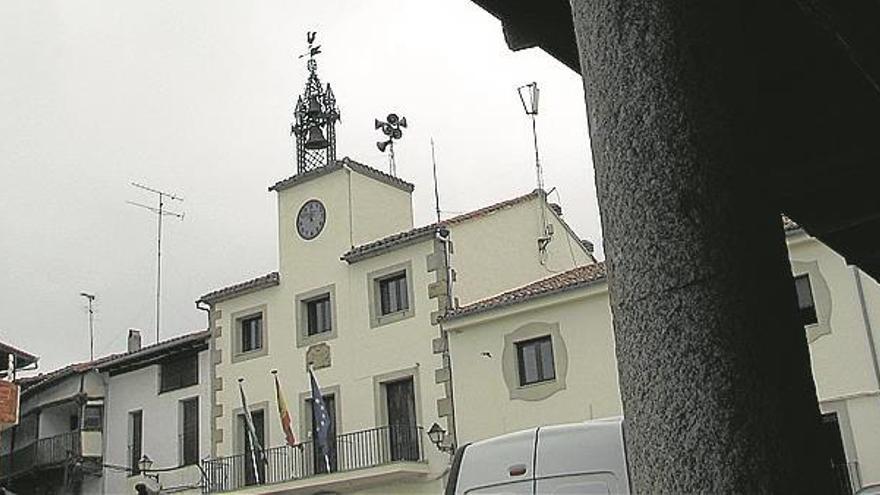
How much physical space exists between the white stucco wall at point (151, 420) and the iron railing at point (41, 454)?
35.5 inches

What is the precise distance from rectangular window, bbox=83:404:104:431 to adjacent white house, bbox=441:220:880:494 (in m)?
11.2

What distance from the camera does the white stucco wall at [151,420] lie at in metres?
25.7

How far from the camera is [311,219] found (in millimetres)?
25219

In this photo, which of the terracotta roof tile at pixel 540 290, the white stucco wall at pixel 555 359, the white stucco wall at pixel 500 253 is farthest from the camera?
the white stucco wall at pixel 500 253

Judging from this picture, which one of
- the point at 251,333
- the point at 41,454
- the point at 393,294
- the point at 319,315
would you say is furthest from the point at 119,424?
the point at 393,294

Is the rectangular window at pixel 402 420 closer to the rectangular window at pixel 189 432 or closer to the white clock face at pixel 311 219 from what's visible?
the white clock face at pixel 311 219

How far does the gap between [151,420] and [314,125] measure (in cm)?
792

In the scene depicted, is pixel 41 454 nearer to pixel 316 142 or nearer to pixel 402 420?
pixel 316 142

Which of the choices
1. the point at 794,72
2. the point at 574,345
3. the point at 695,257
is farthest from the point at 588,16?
the point at 574,345

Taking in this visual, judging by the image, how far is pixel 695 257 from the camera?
173cm

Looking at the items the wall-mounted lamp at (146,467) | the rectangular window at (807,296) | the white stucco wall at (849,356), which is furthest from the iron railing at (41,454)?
the white stucco wall at (849,356)

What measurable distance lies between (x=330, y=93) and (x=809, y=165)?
24.4m

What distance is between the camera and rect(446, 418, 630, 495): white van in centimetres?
734

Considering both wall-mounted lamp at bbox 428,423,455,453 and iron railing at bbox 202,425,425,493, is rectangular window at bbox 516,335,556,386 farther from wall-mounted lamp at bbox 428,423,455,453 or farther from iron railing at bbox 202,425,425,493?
iron railing at bbox 202,425,425,493
